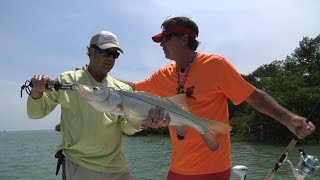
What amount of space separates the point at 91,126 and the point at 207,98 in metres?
1.17

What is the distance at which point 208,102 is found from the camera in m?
4.05

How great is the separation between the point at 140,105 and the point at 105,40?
113cm

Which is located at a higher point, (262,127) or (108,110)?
(108,110)

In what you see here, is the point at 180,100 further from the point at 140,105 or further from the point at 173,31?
the point at 173,31

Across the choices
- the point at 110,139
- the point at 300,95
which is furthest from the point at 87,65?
the point at 300,95

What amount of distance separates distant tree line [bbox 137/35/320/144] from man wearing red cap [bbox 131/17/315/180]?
2880 cm

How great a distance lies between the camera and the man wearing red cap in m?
3.88

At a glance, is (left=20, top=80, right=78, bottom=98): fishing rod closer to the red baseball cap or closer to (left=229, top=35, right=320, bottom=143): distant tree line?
the red baseball cap

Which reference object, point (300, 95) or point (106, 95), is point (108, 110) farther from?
point (300, 95)

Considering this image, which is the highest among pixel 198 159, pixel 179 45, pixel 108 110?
pixel 179 45

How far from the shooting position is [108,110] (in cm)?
360

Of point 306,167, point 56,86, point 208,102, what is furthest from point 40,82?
point 306,167

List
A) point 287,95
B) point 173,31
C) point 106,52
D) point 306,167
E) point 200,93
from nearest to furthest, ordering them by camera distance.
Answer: point 200,93, point 173,31, point 106,52, point 306,167, point 287,95

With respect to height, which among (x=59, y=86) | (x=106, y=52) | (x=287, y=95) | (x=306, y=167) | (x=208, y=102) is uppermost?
(x=106, y=52)
